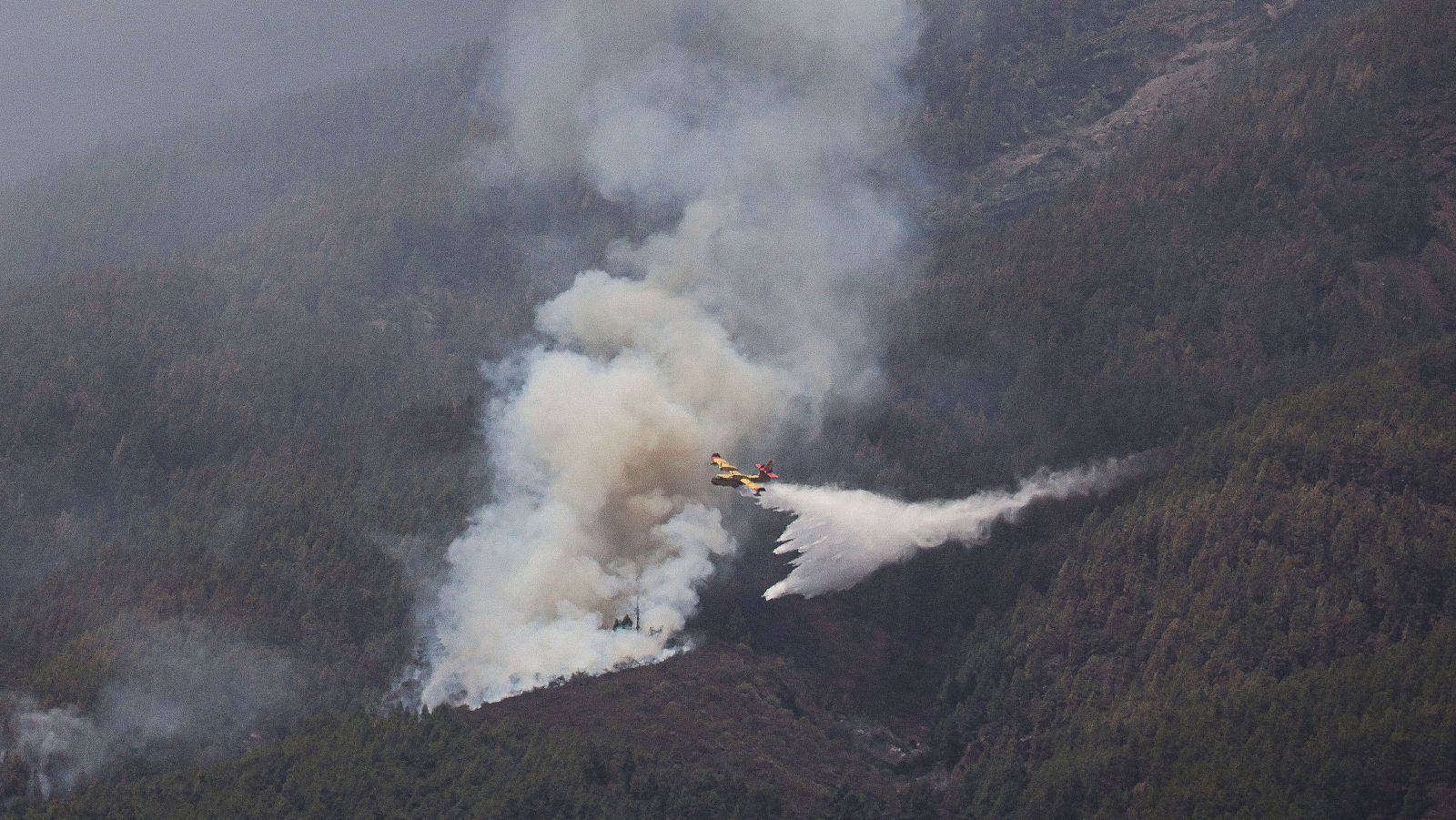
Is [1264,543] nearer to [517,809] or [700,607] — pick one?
[700,607]

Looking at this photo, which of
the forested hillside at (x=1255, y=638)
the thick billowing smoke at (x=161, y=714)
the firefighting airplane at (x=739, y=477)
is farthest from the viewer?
the firefighting airplane at (x=739, y=477)

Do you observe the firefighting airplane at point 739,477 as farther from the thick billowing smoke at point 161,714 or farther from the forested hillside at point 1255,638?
the thick billowing smoke at point 161,714

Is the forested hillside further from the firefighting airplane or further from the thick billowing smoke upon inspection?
the thick billowing smoke

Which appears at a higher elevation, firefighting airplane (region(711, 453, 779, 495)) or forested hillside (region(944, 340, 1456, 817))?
firefighting airplane (region(711, 453, 779, 495))

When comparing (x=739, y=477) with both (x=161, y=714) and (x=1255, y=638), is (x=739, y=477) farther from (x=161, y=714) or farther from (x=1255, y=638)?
(x=161, y=714)

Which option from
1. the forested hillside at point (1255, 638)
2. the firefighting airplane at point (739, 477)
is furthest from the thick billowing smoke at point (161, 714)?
the forested hillside at point (1255, 638)

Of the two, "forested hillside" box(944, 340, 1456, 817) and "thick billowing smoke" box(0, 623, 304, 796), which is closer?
"forested hillside" box(944, 340, 1456, 817)

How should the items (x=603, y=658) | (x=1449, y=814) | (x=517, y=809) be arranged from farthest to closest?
(x=603, y=658), (x=517, y=809), (x=1449, y=814)

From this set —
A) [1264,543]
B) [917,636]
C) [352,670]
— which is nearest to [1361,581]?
[1264,543]

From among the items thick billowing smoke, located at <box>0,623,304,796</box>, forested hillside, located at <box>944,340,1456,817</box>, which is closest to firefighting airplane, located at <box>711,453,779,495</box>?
forested hillside, located at <box>944,340,1456,817</box>
